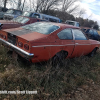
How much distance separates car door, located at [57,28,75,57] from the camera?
3.57 m

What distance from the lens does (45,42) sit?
311 cm

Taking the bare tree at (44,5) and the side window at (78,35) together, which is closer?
the side window at (78,35)

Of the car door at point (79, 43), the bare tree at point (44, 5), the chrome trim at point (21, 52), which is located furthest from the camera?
the bare tree at point (44, 5)

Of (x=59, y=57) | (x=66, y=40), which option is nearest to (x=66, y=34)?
(x=66, y=40)

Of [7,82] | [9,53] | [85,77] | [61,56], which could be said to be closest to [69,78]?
[85,77]

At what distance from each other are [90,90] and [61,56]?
4.66 ft

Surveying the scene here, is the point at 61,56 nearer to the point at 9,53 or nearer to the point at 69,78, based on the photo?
the point at 69,78

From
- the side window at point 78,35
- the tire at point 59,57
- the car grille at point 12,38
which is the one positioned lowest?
the tire at point 59,57

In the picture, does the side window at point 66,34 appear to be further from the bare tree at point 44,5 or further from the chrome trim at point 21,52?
the bare tree at point 44,5

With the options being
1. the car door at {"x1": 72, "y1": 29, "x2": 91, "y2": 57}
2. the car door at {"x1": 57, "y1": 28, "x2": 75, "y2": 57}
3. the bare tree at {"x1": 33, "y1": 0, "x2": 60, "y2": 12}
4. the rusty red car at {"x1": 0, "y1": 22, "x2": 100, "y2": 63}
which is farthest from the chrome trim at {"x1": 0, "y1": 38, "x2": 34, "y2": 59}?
the bare tree at {"x1": 33, "y1": 0, "x2": 60, "y2": 12}

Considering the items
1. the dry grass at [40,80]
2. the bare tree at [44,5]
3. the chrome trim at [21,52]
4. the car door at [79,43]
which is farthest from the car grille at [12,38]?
the bare tree at [44,5]

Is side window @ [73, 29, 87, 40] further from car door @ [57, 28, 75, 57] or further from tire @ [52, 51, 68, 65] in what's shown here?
tire @ [52, 51, 68, 65]

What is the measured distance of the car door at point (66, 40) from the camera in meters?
3.57

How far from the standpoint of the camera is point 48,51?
321cm
